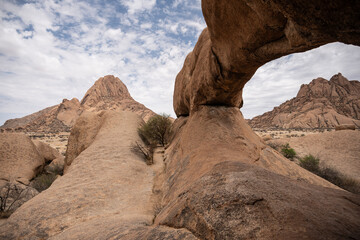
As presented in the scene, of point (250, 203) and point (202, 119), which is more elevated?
point (202, 119)

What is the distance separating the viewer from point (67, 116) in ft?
213

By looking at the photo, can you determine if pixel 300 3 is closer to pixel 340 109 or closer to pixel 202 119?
pixel 202 119

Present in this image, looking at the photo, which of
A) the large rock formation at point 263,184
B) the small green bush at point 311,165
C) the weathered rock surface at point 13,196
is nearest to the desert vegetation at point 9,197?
the weathered rock surface at point 13,196

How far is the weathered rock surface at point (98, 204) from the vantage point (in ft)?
10.9

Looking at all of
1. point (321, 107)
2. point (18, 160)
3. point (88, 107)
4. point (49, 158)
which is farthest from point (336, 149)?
point (88, 107)

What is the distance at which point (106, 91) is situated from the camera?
80.7m

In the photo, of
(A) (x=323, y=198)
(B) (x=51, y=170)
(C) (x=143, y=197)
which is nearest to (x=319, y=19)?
(A) (x=323, y=198)

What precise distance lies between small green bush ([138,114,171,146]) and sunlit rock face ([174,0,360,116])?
19.2 feet

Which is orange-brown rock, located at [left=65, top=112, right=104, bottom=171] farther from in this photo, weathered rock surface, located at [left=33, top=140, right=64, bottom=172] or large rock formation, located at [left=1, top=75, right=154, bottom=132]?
large rock formation, located at [left=1, top=75, right=154, bottom=132]

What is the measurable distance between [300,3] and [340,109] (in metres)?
73.2

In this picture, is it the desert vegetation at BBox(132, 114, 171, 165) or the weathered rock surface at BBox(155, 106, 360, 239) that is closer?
the weathered rock surface at BBox(155, 106, 360, 239)

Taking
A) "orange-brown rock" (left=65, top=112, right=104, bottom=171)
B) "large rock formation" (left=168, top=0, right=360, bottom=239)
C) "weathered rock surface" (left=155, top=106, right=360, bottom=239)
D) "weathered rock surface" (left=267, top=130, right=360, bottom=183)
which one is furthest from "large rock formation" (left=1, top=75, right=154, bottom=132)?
"weathered rock surface" (left=155, top=106, right=360, bottom=239)

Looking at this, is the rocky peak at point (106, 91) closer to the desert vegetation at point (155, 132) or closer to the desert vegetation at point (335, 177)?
the desert vegetation at point (155, 132)

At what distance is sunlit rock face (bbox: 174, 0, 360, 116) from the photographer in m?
1.45
